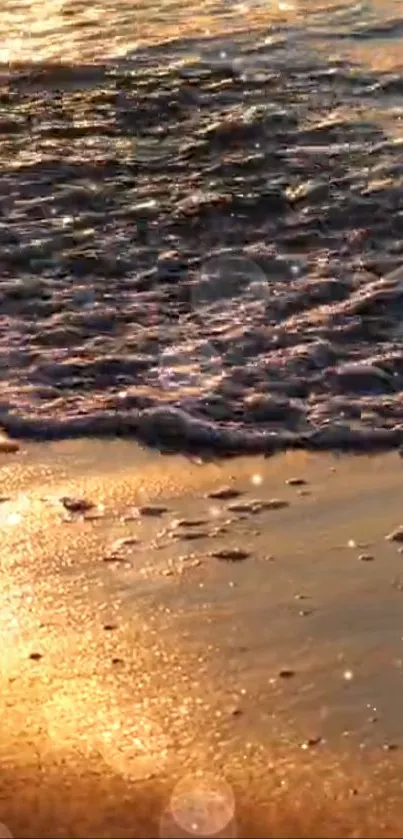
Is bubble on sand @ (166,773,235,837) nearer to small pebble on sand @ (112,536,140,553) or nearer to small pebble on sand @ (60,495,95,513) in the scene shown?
small pebble on sand @ (112,536,140,553)

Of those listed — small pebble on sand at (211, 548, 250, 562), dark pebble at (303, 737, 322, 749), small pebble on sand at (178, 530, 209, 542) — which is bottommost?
small pebble on sand at (178, 530, 209, 542)

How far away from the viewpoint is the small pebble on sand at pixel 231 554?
139 inches

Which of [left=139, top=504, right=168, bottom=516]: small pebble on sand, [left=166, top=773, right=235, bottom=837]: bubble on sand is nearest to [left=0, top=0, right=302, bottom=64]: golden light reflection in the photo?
[left=139, top=504, right=168, bottom=516]: small pebble on sand

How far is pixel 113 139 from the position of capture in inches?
299

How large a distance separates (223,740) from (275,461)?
144cm

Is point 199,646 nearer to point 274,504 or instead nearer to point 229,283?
point 274,504

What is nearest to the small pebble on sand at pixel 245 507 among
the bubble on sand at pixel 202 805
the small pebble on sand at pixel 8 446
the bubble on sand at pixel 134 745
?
the small pebble on sand at pixel 8 446

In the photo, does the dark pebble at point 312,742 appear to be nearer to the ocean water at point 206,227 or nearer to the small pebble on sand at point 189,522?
the small pebble on sand at point 189,522

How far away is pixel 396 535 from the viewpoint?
3623mm

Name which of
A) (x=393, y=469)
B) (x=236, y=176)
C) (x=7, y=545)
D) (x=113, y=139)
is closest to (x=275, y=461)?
(x=393, y=469)

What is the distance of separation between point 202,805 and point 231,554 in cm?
101

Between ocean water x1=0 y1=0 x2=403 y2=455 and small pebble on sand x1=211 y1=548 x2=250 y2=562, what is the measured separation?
725mm

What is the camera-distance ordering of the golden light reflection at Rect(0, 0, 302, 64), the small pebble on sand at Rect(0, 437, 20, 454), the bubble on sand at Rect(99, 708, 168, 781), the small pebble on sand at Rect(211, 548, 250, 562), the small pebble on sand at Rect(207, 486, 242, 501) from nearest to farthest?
the bubble on sand at Rect(99, 708, 168, 781)
the small pebble on sand at Rect(211, 548, 250, 562)
the small pebble on sand at Rect(207, 486, 242, 501)
the small pebble on sand at Rect(0, 437, 20, 454)
the golden light reflection at Rect(0, 0, 302, 64)

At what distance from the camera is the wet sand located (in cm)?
264
